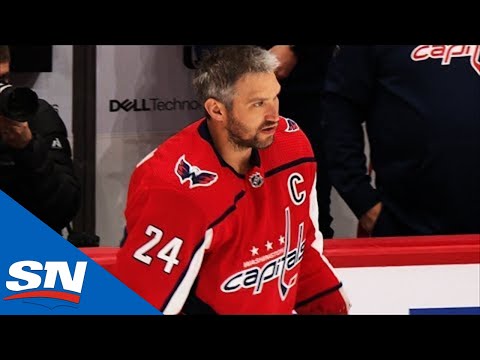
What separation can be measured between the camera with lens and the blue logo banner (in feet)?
0.70

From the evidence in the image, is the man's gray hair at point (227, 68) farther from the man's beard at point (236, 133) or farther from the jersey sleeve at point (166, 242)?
the jersey sleeve at point (166, 242)

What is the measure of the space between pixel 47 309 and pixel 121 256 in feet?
0.77

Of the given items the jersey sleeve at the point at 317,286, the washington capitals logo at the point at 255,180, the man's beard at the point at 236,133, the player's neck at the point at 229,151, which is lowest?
the jersey sleeve at the point at 317,286

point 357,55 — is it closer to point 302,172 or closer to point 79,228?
point 302,172

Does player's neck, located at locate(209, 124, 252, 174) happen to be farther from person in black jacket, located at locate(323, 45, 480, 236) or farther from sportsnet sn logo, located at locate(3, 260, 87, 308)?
person in black jacket, located at locate(323, 45, 480, 236)

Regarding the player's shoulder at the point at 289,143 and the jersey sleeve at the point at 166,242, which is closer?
the jersey sleeve at the point at 166,242

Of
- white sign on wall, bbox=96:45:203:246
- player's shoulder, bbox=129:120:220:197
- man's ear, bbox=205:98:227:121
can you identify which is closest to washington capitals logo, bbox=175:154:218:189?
player's shoulder, bbox=129:120:220:197

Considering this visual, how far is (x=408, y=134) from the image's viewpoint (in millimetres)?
2705

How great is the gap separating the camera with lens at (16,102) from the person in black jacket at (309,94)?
520 millimetres

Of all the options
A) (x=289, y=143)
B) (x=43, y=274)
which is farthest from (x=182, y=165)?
(x=43, y=274)

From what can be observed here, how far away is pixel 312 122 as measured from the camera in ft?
9.51

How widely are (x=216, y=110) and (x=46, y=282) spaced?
20.4 inches

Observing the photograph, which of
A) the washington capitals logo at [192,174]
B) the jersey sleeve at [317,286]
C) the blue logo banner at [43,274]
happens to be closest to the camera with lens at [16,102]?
the blue logo banner at [43,274]

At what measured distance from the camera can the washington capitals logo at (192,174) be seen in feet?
7.25
